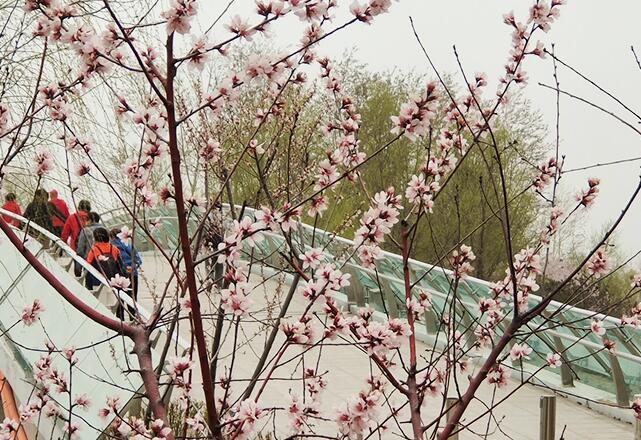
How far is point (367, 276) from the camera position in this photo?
16047 mm

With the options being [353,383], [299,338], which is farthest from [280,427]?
[299,338]

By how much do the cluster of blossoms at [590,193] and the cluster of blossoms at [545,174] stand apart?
241 millimetres

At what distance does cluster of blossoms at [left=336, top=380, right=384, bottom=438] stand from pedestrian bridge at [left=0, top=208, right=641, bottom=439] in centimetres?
155

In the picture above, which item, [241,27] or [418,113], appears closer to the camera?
[241,27]

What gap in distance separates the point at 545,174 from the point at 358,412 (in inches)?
64.3

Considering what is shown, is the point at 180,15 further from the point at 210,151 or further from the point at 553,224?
the point at 553,224

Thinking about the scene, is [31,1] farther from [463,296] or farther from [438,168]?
[463,296]

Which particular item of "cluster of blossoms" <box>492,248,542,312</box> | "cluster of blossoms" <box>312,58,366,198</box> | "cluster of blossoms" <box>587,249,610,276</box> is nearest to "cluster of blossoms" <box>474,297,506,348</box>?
"cluster of blossoms" <box>492,248,542,312</box>

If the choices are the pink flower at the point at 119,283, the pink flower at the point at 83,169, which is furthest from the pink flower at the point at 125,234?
the pink flower at the point at 83,169

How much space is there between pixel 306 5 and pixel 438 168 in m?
1.54

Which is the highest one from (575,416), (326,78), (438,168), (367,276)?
(367,276)

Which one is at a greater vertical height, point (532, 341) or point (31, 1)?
point (532, 341)

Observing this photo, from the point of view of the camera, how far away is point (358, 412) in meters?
2.53

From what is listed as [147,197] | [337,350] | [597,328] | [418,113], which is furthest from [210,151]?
[337,350]
